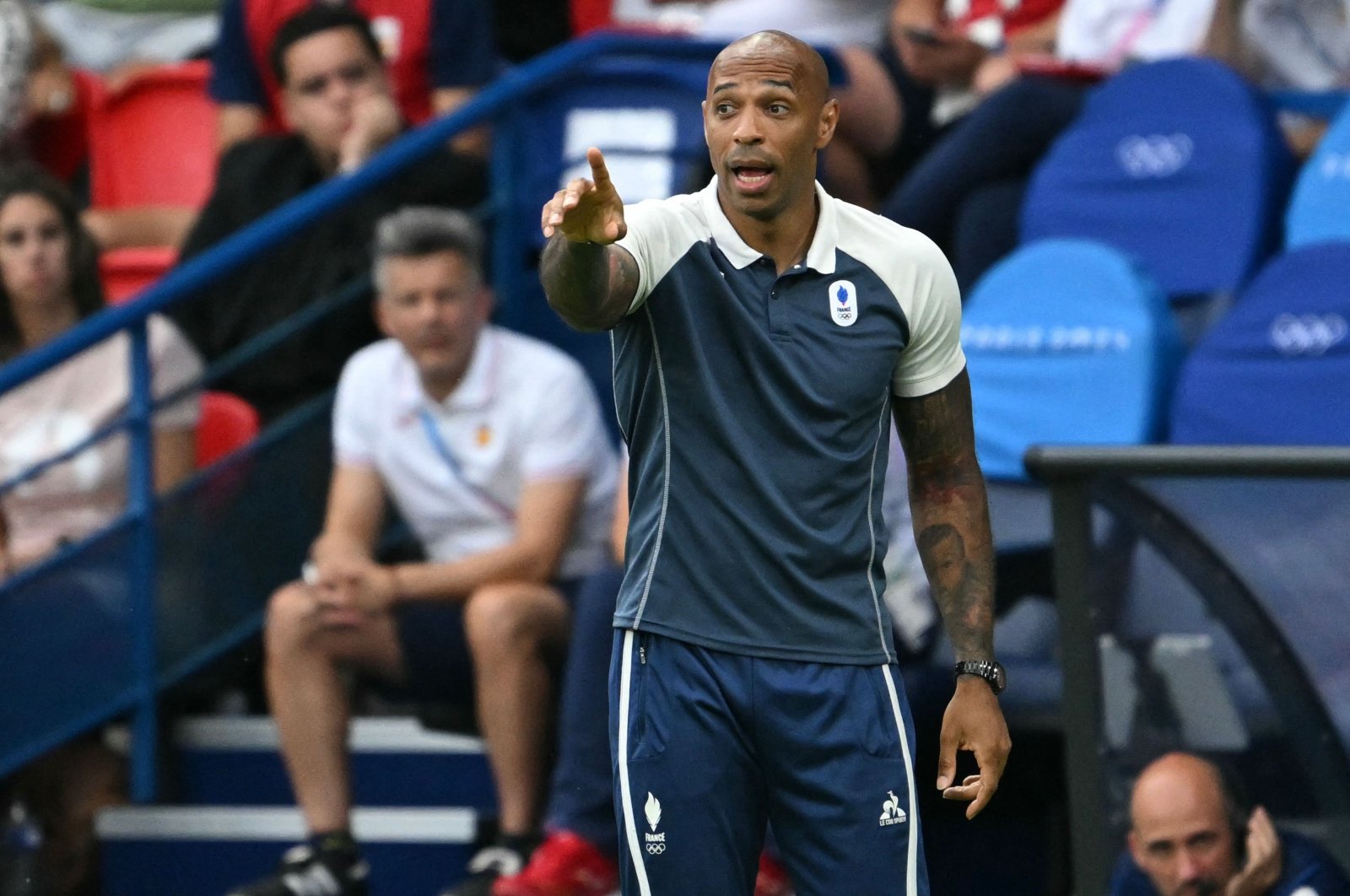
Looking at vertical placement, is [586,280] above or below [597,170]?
below

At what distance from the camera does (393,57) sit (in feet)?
23.2

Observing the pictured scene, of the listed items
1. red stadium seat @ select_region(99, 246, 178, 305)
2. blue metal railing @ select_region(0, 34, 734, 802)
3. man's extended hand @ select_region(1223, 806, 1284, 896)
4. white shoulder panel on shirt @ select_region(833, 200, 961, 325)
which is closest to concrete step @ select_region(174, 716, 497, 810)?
blue metal railing @ select_region(0, 34, 734, 802)

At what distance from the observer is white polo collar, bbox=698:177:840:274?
10.1 ft

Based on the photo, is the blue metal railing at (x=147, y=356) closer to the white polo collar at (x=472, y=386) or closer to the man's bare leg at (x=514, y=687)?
the white polo collar at (x=472, y=386)

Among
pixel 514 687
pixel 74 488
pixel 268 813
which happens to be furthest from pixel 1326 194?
pixel 74 488

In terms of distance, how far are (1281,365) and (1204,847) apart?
158cm

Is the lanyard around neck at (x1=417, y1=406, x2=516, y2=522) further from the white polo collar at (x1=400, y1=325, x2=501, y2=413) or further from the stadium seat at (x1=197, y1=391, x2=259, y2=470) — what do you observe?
the stadium seat at (x1=197, y1=391, x2=259, y2=470)

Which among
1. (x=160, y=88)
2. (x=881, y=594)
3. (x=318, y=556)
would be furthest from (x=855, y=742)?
(x=160, y=88)

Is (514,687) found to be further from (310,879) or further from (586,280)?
(586,280)

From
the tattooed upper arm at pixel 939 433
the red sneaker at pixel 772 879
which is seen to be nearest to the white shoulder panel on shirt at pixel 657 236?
the tattooed upper arm at pixel 939 433

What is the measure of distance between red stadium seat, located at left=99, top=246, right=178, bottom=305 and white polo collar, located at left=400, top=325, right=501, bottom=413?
1792mm

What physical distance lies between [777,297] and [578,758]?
225cm

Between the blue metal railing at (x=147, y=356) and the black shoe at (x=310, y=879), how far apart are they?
0.72m

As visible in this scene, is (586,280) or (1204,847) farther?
(1204,847)
